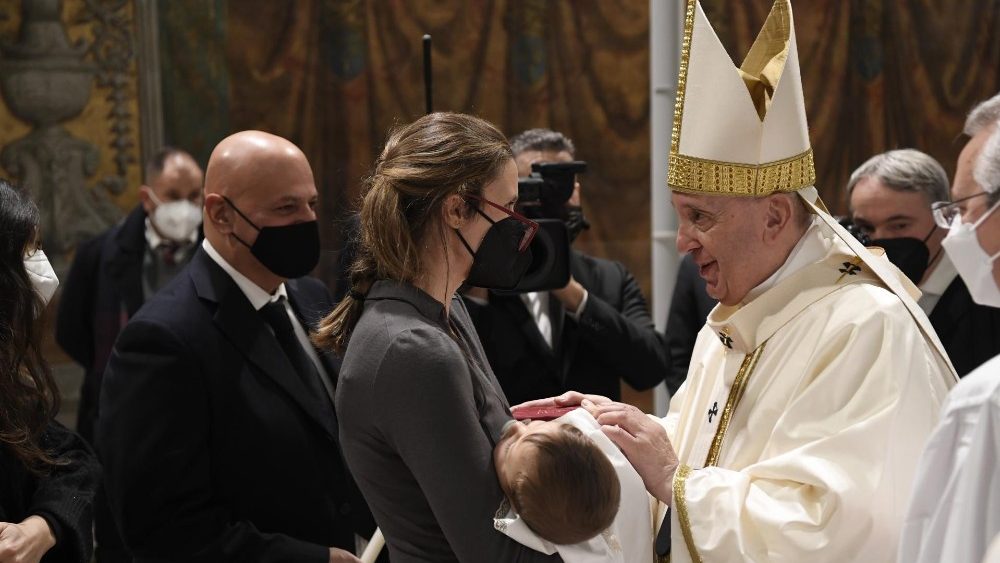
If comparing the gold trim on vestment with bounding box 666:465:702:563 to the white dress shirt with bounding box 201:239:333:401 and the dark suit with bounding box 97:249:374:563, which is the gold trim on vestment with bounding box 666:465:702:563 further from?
the white dress shirt with bounding box 201:239:333:401

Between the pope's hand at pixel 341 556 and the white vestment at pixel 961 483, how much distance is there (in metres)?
1.54

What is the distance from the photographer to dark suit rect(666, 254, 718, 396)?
4598mm

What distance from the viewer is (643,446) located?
2580 millimetres

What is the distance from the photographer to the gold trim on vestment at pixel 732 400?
2.85 m

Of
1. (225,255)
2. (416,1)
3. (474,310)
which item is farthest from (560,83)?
(225,255)

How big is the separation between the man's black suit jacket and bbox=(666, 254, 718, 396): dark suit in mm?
2340

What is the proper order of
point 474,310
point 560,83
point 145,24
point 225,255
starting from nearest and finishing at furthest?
point 225,255, point 474,310, point 145,24, point 560,83

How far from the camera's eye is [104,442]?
3131 millimetres

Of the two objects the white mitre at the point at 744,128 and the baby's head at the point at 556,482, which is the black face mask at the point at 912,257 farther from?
the baby's head at the point at 556,482

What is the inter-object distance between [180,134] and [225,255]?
2850mm


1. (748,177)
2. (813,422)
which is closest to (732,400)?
(813,422)

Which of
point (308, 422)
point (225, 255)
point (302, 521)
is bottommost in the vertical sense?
point (302, 521)

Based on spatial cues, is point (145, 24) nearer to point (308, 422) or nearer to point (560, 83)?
point (560, 83)

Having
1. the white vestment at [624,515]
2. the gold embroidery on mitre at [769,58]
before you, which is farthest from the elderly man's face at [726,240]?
the white vestment at [624,515]
